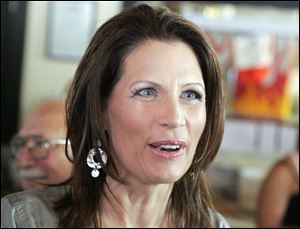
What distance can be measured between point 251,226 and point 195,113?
0.96 m

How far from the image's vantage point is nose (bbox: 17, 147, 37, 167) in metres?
1.35

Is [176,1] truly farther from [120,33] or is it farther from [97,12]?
[120,33]

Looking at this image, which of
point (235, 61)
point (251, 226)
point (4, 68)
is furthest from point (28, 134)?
point (235, 61)

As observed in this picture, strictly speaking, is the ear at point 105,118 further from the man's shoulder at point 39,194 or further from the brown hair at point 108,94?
the man's shoulder at point 39,194

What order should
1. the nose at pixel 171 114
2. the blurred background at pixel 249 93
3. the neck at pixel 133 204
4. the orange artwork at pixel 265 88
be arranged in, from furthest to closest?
1. the orange artwork at pixel 265 88
2. the blurred background at pixel 249 93
3. the neck at pixel 133 204
4. the nose at pixel 171 114

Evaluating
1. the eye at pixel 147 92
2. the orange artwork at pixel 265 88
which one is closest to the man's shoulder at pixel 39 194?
the eye at pixel 147 92

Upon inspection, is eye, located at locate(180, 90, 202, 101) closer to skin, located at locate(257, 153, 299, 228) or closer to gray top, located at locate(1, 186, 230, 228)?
gray top, located at locate(1, 186, 230, 228)

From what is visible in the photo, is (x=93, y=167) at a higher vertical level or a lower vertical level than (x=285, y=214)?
higher

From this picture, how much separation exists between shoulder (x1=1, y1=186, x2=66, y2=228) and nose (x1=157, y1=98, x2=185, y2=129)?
0.25 metres

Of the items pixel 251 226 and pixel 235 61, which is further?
pixel 235 61

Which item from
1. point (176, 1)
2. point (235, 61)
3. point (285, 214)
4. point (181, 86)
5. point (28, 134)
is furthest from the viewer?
point (235, 61)

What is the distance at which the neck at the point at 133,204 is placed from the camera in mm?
952

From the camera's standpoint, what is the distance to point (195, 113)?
0.88 metres

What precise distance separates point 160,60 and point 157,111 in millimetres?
79
